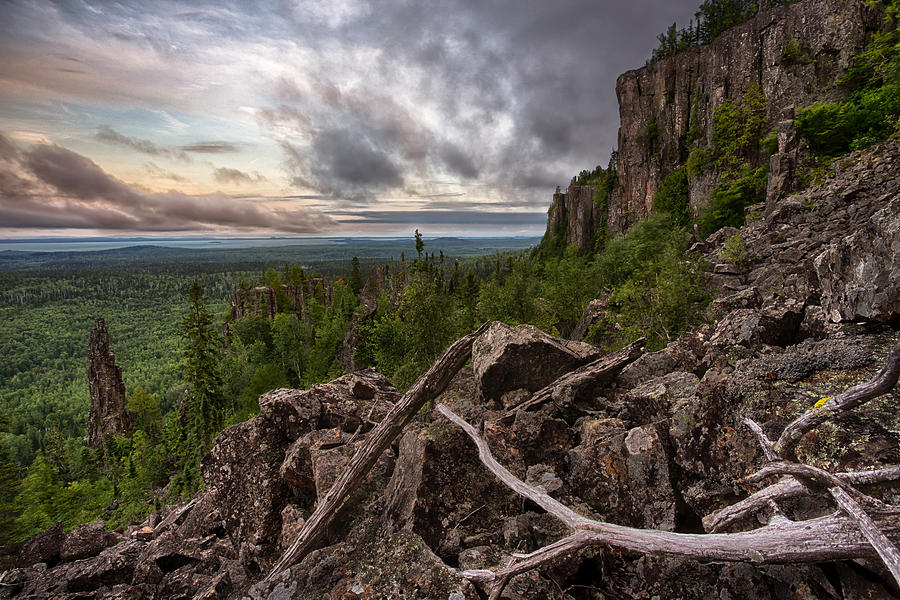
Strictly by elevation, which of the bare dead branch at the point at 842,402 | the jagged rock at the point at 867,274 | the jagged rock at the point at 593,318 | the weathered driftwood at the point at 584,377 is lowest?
the jagged rock at the point at 593,318

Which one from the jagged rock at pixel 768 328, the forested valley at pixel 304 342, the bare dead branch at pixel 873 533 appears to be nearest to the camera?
the bare dead branch at pixel 873 533

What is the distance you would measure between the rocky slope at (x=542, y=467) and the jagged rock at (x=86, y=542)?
1.7 inches

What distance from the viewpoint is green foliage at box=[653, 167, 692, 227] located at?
50.4m

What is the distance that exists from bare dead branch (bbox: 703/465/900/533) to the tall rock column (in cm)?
5967

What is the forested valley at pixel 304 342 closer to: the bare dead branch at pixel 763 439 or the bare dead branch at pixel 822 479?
the bare dead branch at pixel 763 439

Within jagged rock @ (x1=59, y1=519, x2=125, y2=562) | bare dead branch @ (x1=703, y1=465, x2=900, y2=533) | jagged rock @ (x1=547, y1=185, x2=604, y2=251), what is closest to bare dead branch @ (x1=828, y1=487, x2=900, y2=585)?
bare dead branch @ (x1=703, y1=465, x2=900, y2=533)

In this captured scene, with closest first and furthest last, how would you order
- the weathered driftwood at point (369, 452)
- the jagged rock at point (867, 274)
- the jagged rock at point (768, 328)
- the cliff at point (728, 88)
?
1. the jagged rock at point (867, 274)
2. the weathered driftwood at point (369, 452)
3. the jagged rock at point (768, 328)
4. the cliff at point (728, 88)

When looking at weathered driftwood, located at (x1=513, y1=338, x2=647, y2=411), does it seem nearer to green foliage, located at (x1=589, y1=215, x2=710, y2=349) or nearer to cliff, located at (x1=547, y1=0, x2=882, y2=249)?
green foliage, located at (x1=589, y1=215, x2=710, y2=349)

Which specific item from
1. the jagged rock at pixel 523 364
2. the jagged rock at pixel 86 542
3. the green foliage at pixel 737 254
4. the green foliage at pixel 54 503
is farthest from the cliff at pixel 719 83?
the green foliage at pixel 54 503

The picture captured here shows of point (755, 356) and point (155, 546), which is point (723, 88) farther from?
point (155, 546)

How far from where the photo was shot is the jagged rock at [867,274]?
5.28 metres

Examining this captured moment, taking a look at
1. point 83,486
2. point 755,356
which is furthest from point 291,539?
point 83,486

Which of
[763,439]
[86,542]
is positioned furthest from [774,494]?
[86,542]

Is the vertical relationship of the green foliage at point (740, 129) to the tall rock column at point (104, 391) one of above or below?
above
